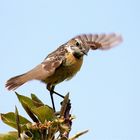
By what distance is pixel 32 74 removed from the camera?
13.7ft

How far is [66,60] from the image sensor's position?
20.6 feet

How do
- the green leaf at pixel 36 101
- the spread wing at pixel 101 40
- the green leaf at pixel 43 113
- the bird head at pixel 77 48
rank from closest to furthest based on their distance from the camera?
the green leaf at pixel 43 113, the green leaf at pixel 36 101, the bird head at pixel 77 48, the spread wing at pixel 101 40

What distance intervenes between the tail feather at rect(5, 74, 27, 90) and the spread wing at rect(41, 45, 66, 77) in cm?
48

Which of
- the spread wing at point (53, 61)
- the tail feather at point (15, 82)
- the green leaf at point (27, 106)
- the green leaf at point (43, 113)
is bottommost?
the green leaf at point (43, 113)

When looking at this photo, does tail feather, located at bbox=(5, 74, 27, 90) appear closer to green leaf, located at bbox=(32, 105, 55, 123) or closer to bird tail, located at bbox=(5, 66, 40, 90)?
bird tail, located at bbox=(5, 66, 40, 90)

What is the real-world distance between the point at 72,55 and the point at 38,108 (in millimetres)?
4004

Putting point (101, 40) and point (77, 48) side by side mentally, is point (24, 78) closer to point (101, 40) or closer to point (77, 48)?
point (77, 48)

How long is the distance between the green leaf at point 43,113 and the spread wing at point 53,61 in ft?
6.70

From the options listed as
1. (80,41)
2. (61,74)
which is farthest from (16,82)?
(80,41)

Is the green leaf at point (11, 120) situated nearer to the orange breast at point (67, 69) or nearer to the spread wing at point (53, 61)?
the spread wing at point (53, 61)

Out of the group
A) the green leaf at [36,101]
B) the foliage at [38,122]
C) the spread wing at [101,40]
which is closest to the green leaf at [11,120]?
the foliage at [38,122]

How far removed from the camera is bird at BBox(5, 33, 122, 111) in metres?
4.28

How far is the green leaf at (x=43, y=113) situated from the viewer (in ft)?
8.21

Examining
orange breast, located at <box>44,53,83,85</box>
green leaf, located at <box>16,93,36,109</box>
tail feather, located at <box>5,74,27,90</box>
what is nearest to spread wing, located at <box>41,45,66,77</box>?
orange breast, located at <box>44,53,83,85</box>
